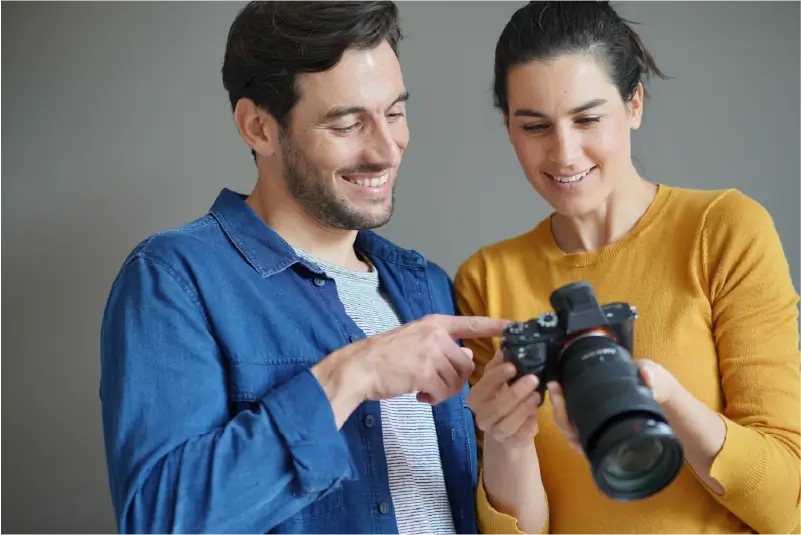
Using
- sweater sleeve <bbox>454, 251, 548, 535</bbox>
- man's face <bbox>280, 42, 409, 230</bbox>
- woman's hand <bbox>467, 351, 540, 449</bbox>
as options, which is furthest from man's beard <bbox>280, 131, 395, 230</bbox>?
woman's hand <bbox>467, 351, 540, 449</bbox>

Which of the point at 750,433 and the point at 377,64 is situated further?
the point at 377,64

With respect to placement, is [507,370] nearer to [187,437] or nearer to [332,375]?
[332,375]

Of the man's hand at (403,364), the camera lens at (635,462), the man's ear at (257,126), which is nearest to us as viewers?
the camera lens at (635,462)

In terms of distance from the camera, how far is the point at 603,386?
0.81 meters

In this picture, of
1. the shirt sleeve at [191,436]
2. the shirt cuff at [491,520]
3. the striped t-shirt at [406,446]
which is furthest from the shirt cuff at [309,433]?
the shirt cuff at [491,520]

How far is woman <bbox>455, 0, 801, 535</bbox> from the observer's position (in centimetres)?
107

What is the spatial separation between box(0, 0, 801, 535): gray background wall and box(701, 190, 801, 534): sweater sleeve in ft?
1.68

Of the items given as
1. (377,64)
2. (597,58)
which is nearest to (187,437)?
(377,64)

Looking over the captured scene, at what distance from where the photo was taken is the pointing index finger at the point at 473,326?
1.06 m

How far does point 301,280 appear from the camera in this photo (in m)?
1.19

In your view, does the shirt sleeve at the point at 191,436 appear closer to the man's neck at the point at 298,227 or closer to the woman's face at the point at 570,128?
the man's neck at the point at 298,227

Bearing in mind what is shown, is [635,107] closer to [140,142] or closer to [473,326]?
[473,326]

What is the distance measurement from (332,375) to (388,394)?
71 mm

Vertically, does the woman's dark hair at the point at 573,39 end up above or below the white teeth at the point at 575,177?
above
